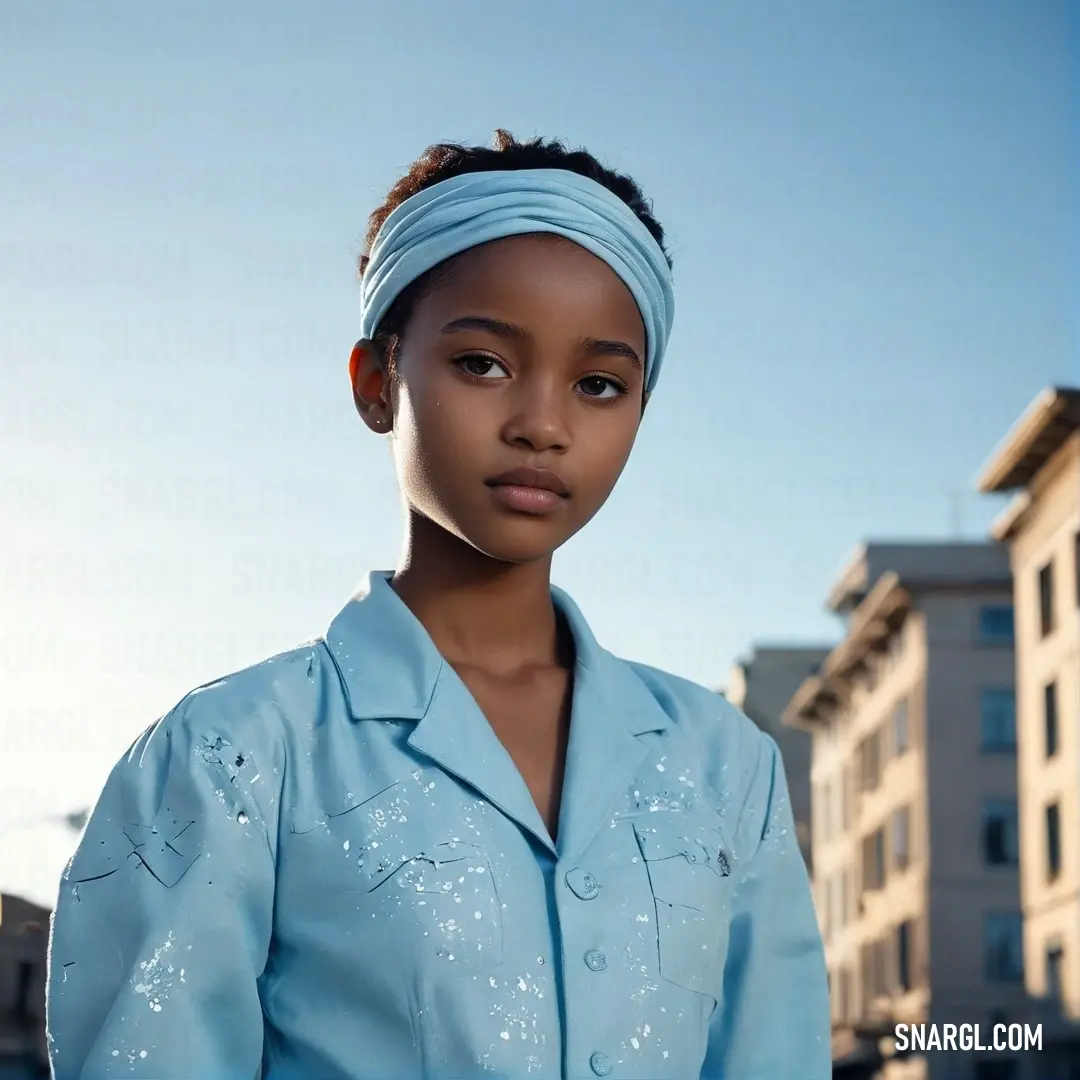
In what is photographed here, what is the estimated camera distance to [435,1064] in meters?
2.02

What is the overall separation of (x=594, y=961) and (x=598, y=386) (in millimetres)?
687

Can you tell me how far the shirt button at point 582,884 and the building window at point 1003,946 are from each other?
44715mm

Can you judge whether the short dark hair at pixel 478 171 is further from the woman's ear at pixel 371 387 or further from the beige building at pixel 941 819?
the beige building at pixel 941 819

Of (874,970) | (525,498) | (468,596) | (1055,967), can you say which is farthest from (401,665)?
(874,970)

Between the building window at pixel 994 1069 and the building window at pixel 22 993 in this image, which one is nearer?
the building window at pixel 22 993

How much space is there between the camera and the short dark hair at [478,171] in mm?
2348

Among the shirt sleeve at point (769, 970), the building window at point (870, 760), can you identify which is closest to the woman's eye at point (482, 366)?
the shirt sleeve at point (769, 970)

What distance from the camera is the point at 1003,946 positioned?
148 ft

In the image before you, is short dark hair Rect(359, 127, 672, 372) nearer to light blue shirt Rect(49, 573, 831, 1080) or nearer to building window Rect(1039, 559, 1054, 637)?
light blue shirt Rect(49, 573, 831, 1080)

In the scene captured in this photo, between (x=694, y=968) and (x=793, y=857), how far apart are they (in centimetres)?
34

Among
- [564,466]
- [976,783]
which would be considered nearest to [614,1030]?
[564,466]

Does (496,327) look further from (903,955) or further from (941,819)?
(903,955)

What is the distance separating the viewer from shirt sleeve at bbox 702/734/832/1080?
7.64 feet

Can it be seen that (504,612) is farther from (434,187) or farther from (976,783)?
(976,783)
